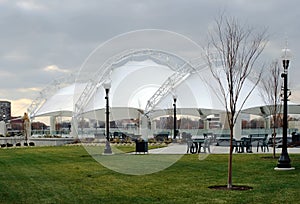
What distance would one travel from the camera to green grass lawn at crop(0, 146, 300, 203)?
10.9 metres

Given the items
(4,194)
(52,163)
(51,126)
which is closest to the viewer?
(4,194)

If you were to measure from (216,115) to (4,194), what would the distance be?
38749mm

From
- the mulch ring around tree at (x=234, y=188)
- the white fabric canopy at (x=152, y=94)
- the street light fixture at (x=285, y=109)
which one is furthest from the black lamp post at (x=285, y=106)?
the white fabric canopy at (x=152, y=94)

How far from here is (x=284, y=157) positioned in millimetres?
16406

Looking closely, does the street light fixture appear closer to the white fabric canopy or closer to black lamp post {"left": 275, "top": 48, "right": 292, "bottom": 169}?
black lamp post {"left": 275, "top": 48, "right": 292, "bottom": 169}

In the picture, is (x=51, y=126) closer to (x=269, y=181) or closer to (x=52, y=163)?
(x=52, y=163)

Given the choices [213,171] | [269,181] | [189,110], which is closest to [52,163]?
[213,171]

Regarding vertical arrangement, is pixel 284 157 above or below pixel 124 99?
below

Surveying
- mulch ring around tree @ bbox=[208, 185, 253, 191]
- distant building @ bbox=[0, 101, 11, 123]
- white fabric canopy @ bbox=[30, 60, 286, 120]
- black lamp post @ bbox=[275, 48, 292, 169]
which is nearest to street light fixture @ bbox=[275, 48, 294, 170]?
black lamp post @ bbox=[275, 48, 292, 169]

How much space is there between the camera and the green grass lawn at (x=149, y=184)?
10859 millimetres

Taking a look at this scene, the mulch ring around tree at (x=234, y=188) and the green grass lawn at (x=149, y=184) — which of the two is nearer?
the green grass lawn at (x=149, y=184)

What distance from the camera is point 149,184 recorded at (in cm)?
1318

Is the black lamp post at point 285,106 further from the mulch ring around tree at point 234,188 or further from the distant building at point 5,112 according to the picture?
the distant building at point 5,112

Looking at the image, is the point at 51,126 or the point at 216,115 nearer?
the point at 216,115
